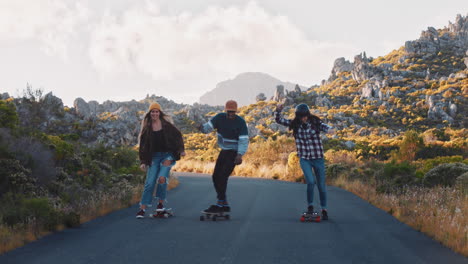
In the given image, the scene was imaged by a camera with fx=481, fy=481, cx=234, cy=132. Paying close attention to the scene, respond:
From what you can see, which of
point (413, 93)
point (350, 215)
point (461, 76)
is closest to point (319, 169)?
point (350, 215)

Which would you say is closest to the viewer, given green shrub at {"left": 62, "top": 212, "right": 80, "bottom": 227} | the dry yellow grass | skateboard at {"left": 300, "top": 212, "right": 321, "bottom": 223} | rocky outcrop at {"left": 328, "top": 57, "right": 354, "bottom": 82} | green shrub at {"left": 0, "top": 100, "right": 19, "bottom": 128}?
the dry yellow grass

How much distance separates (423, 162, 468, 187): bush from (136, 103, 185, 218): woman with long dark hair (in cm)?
810

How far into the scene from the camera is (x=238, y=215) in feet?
32.3

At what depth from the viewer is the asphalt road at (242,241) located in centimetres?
578

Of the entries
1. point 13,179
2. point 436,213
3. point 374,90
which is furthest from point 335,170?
point 374,90

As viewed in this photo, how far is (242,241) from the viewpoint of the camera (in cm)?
681

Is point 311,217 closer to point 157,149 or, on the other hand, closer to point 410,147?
point 157,149

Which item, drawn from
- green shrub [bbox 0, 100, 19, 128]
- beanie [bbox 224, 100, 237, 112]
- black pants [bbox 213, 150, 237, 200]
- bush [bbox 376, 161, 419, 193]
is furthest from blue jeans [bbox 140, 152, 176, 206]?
bush [bbox 376, 161, 419, 193]

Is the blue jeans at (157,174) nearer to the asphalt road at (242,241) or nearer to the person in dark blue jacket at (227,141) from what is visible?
the asphalt road at (242,241)

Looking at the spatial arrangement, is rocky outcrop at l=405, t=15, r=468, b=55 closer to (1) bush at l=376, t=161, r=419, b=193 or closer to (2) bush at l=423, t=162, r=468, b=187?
(1) bush at l=376, t=161, r=419, b=193

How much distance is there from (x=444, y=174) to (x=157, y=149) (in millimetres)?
8943

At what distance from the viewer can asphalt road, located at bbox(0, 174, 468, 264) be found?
19.0 feet

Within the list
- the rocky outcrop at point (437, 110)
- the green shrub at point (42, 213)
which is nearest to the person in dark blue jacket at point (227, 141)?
the green shrub at point (42, 213)

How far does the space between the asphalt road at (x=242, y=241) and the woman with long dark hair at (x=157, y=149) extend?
0.60 m
